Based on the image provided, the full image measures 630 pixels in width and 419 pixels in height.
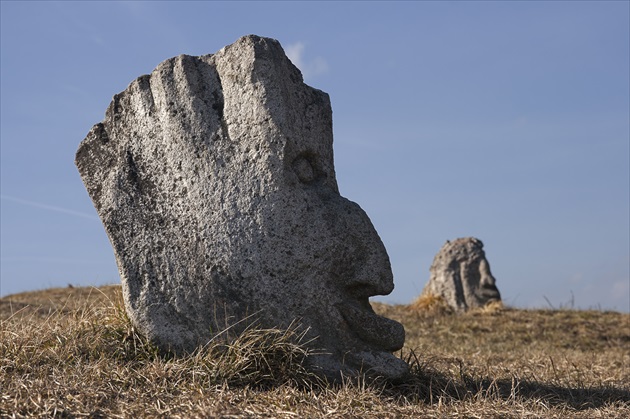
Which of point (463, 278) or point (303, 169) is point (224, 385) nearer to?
point (303, 169)

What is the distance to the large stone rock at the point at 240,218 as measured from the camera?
5.60 meters

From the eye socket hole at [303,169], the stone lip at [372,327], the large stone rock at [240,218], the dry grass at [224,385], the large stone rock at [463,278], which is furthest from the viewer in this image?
the large stone rock at [463,278]

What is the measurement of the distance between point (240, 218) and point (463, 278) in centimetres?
1157

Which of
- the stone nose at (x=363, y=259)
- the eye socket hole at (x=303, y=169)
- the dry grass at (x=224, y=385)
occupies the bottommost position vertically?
the dry grass at (x=224, y=385)

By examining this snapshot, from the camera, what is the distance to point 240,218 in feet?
18.5

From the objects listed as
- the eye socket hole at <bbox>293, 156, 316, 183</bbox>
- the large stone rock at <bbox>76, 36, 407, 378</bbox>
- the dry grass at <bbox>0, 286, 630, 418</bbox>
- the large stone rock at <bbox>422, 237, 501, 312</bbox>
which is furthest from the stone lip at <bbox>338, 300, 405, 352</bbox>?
the large stone rock at <bbox>422, 237, 501, 312</bbox>

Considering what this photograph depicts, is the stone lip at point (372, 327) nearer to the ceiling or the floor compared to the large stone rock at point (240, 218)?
nearer to the floor

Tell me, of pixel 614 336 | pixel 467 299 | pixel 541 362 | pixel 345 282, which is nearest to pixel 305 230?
pixel 345 282

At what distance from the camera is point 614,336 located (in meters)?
13.7

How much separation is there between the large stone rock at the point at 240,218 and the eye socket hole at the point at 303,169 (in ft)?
0.04

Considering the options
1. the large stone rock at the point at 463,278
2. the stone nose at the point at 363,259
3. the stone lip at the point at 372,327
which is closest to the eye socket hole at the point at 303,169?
the stone nose at the point at 363,259

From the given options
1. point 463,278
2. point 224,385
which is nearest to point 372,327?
point 224,385

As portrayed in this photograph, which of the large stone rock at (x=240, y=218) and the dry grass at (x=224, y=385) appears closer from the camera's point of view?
the dry grass at (x=224, y=385)

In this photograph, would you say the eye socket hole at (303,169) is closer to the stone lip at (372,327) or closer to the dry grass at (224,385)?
the stone lip at (372,327)
